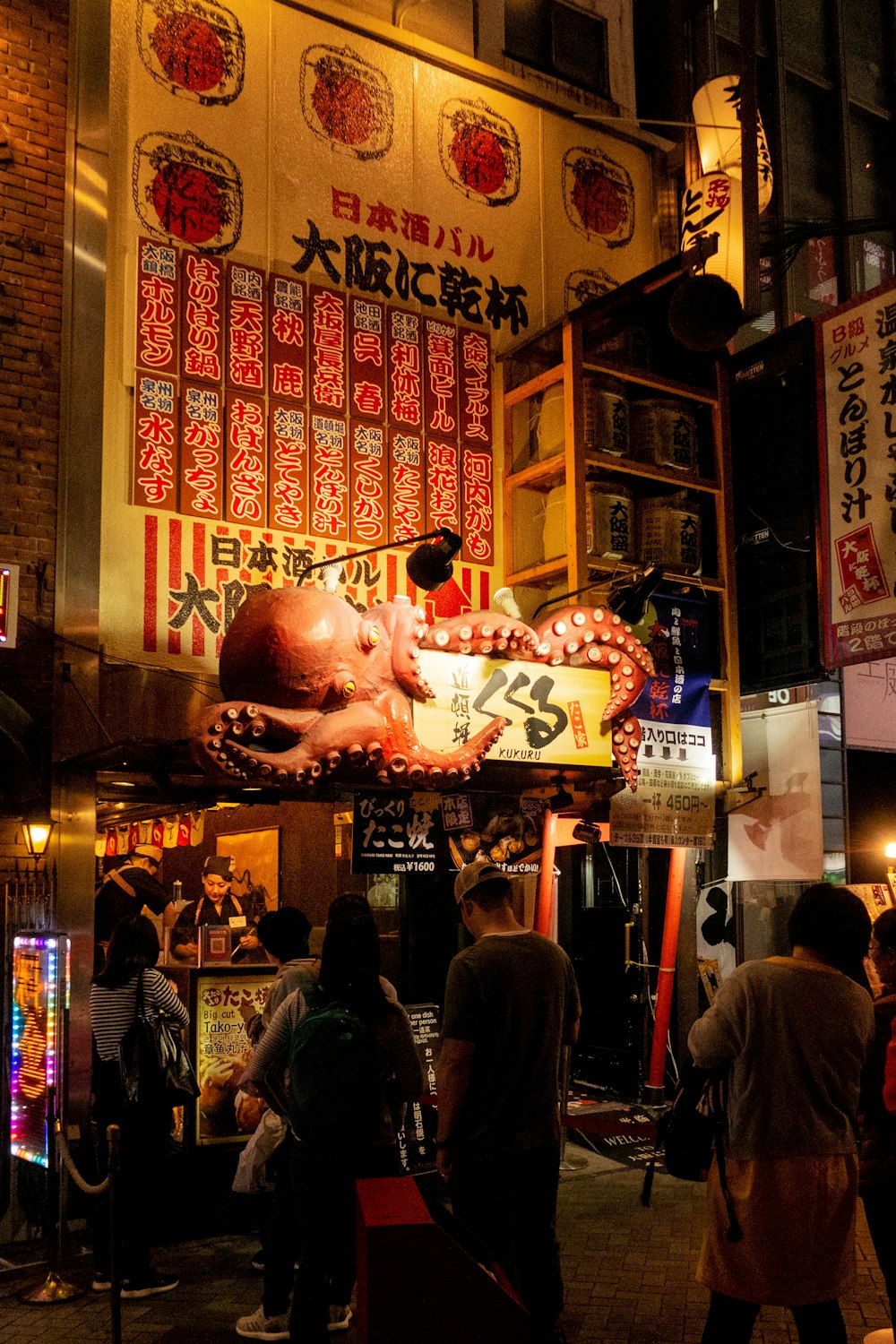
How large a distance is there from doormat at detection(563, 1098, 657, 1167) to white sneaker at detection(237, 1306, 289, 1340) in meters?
2.66

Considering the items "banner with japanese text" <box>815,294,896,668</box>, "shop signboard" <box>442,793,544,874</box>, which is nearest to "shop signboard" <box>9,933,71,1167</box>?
"shop signboard" <box>442,793,544,874</box>

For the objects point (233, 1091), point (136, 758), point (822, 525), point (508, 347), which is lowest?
point (233, 1091)

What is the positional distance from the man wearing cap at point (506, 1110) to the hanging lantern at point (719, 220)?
738 cm

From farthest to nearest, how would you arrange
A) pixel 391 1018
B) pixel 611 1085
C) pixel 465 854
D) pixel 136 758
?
pixel 611 1085 < pixel 465 854 < pixel 136 758 < pixel 391 1018

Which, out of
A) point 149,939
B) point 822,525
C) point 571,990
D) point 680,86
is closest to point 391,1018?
point 571,990

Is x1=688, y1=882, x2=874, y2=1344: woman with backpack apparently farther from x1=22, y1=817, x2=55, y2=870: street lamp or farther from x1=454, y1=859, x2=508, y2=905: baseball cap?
x1=22, y1=817, x2=55, y2=870: street lamp

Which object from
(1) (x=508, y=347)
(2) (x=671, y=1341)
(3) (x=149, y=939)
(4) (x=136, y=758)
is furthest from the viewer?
(1) (x=508, y=347)

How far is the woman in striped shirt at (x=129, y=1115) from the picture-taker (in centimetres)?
732

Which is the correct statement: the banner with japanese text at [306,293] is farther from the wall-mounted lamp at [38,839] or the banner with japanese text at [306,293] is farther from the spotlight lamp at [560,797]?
the spotlight lamp at [560,797]

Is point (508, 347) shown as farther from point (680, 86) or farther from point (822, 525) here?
point (680, 86)

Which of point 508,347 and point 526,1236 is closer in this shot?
point 526,1236

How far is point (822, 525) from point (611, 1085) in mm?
6673

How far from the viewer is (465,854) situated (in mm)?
10133

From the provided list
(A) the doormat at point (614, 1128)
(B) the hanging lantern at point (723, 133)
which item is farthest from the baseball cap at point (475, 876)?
(B) the hanging lantern at point (723, 133)
